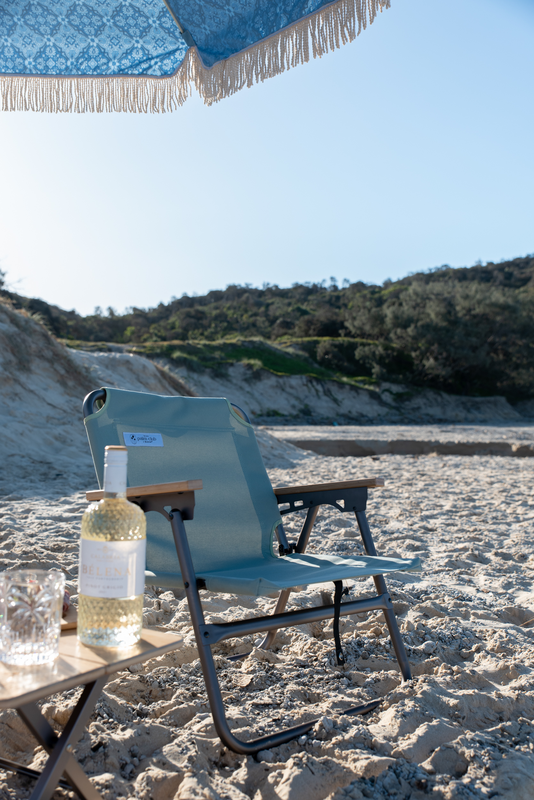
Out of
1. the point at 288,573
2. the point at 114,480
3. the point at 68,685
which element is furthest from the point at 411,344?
the point at 68,685

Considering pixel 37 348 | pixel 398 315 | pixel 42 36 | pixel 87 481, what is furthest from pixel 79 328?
pixel 42 36

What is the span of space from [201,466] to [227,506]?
0.19 meters

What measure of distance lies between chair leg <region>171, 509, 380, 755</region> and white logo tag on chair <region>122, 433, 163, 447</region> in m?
0.66

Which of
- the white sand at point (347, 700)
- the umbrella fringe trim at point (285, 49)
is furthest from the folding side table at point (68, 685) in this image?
the umbrella fringe trim at point (285, 49)

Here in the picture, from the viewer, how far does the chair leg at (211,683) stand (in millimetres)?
1434

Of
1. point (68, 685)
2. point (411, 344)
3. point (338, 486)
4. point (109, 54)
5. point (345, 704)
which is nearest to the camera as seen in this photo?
point (68, 685)

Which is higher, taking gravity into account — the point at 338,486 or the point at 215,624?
the point at 338,486

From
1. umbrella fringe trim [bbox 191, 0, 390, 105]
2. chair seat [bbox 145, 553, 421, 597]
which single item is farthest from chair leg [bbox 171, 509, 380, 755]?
umbrella fringe trim [bbox 191, 0, 390, 105]

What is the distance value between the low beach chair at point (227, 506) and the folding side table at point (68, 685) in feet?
1.74

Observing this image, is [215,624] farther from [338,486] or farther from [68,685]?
[338,486]

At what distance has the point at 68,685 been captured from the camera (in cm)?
96

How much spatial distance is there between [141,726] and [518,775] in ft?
3.19

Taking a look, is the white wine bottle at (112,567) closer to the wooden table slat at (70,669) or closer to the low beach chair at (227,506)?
the wooden table slat at (70,669)

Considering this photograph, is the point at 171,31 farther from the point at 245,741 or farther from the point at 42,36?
the point at 245,741
